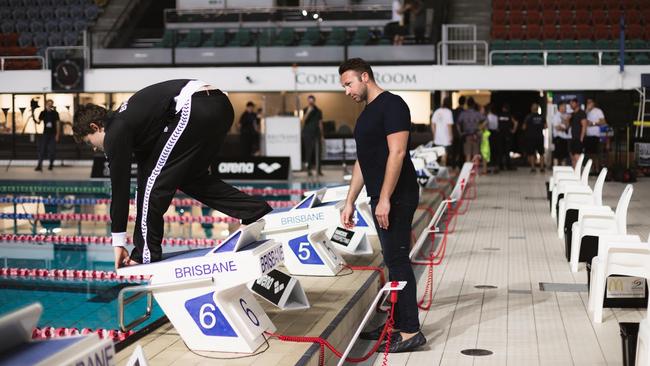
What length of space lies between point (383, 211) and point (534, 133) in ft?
47.3

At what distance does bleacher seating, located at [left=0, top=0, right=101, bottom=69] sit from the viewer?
24281 mm

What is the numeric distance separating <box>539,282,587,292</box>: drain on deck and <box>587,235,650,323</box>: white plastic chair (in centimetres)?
84

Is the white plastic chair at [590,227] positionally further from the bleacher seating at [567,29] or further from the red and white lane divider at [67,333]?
the bleacher seating at [567,29]

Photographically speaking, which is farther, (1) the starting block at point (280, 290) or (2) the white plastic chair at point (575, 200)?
(2) the white plastic chair at point (575, 200)

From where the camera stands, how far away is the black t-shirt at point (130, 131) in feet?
14.1

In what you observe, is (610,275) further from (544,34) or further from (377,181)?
(544,34)

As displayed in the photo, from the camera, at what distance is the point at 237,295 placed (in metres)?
4.23

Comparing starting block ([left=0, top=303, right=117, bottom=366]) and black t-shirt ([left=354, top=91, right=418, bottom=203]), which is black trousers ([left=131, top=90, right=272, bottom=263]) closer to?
black t-shirt ([left=354, top=91, right=418, bottom=203])

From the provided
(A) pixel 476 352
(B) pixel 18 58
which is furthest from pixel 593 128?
(B) pixel 18 58

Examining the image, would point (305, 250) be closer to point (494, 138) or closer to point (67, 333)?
point (67, 333)

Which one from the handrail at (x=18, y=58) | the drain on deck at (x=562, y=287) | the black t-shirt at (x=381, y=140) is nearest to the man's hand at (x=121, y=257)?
the black t-shirt at (x=381, y=140)

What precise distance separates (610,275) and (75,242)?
5.80 metres

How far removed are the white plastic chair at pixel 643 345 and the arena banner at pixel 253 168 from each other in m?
13.2

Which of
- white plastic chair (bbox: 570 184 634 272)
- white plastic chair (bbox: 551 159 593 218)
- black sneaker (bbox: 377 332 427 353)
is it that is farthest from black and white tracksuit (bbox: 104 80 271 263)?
white plastic chair (bbox: 551 159 593 218)
